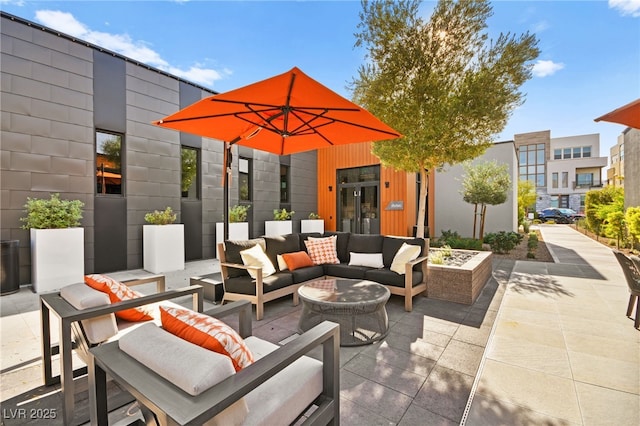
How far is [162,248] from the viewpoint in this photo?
20.6 ft

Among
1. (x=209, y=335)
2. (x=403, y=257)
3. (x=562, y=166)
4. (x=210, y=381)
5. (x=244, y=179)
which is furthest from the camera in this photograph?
(x=562, y=166)

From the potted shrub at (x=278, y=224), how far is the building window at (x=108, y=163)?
4.19 meters

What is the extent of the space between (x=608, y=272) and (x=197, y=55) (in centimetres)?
1055

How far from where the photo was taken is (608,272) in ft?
19.5

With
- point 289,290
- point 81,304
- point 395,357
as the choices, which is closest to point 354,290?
point 395,357

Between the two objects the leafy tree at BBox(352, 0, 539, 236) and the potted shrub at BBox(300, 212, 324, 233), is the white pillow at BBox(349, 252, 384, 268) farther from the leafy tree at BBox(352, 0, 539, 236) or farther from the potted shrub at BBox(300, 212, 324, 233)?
the potted shrub at BBox(300, 212, 324, 233)

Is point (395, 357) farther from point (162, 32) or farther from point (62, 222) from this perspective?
point (162, 32)

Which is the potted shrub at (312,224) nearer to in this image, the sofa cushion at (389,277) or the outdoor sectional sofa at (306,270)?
the outdoor sectional sofa at (306,270)

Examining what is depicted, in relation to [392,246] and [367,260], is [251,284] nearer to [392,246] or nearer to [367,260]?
[367,260]

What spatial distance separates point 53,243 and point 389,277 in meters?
5.70

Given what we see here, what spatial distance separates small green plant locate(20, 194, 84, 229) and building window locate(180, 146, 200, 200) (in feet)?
8.24

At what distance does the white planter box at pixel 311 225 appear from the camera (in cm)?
1029

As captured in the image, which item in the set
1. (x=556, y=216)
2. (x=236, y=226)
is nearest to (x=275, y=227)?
(x=236, y=226)

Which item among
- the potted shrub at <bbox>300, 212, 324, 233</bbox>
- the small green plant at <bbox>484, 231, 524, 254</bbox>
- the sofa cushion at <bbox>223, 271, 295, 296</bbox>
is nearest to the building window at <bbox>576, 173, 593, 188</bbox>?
the small green plant at <bbox>484, 231, 524, 254</bbox>
